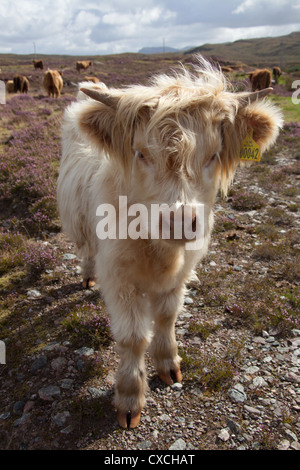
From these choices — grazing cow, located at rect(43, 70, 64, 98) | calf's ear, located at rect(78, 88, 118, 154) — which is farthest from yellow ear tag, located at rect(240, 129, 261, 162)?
grazing cow, located at rect(43, 70, 64, 98)

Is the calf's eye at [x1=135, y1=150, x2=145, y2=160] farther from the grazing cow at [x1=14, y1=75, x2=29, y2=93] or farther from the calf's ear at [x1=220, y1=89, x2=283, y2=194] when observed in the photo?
the grazing cow at [x1=14, y1=75, x2=29, y2=93]

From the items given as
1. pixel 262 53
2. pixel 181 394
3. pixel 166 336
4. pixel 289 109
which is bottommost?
pixel 181 394

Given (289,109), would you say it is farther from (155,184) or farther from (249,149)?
(155,184)

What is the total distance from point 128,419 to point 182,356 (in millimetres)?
905

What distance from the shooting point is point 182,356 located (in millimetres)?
3613

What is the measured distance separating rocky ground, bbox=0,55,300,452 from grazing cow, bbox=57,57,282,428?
0.25m

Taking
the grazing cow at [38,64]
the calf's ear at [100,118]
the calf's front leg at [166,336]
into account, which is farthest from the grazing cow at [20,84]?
the calf's front leg at [166,336]

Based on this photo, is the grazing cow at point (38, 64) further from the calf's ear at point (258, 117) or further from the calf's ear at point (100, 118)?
the calf's ear at point (258, 117)

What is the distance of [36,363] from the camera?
3.45m

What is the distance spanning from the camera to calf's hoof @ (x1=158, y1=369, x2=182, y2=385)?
333cm

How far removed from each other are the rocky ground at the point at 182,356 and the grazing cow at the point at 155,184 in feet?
0.80

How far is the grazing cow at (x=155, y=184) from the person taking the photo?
2223mm

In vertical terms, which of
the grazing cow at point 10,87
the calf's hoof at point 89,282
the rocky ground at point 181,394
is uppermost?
the grazing cow at point 10,87

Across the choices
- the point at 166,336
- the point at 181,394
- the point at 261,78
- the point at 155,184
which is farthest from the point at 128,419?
the point at 261,78
